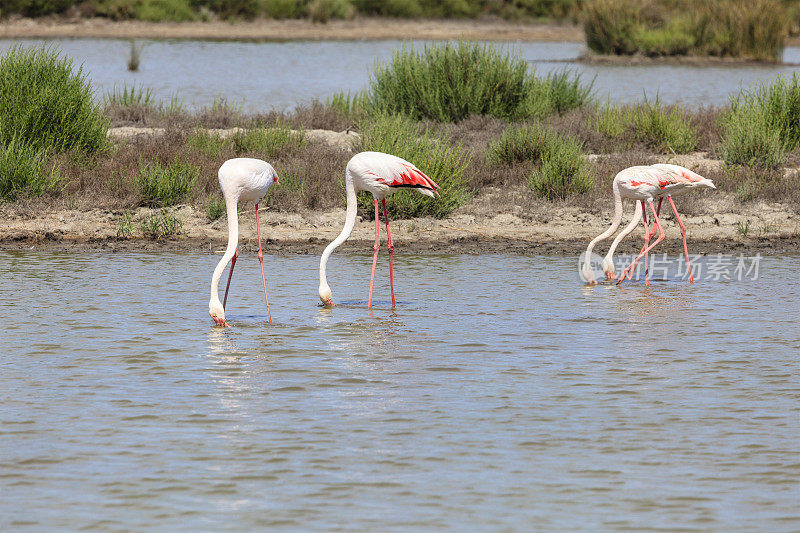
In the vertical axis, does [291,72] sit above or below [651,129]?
below

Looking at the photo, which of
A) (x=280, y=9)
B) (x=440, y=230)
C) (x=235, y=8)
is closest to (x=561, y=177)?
(x=440, y=230)

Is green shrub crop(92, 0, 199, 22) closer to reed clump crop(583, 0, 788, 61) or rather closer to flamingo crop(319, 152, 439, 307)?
reed clump crop(583, 0, 788, 61)

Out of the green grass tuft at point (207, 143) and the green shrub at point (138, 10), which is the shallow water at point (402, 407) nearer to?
the green grass tuft at point (207, 143)

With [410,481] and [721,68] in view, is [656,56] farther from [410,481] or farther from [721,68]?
[410,481]

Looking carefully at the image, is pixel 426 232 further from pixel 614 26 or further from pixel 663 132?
pixel 614 26

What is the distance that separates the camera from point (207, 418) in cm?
611

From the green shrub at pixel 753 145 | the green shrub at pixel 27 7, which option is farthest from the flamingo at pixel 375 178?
the green shrub at pixel 27 7

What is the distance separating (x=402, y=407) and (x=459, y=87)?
1203 cm

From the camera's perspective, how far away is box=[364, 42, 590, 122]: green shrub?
1780 centimetres

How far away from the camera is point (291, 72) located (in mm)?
33875

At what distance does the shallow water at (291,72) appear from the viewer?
2683 cm

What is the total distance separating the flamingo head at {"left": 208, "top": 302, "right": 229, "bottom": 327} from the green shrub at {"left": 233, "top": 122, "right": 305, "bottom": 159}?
6.85 meters

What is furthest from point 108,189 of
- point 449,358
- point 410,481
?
point 410,481

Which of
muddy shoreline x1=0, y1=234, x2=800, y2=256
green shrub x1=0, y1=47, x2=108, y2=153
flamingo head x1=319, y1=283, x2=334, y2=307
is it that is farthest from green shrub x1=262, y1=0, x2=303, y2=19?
flamingo head x1=319, y1=283, x2=334, y2=307
